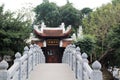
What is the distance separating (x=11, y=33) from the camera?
19734 mm

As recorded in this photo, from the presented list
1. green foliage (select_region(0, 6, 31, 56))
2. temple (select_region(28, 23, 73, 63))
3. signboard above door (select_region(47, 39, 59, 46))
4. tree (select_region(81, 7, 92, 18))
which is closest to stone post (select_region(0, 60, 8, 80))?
green foliage (select_region(0, 6, 31, 56))

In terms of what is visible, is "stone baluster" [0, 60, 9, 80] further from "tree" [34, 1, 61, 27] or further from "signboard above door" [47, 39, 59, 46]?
→ "tree" [34, 1, 61, 27]

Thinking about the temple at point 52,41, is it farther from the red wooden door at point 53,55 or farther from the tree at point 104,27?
the tree at point 104,27

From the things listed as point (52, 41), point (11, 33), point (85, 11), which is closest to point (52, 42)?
point (52, 41)

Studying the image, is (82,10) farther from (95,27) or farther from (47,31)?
(95,27)

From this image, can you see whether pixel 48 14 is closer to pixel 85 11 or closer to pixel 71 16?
pixel 71 16

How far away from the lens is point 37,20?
151 feet

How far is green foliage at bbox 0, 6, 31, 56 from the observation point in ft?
62.5

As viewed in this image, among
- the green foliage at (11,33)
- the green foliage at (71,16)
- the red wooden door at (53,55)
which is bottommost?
the red wooden door at (53,55)

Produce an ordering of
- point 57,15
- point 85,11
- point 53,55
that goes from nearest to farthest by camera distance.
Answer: point 53,55 → point 57,15 → point 85,11

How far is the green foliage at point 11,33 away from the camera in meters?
19.0

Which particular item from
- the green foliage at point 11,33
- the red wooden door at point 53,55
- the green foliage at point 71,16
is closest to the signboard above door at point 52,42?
the red wooden door at point 53,55

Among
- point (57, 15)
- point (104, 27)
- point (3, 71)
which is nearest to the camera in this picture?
point (3, 71)

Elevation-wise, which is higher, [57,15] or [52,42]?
[57,15]
